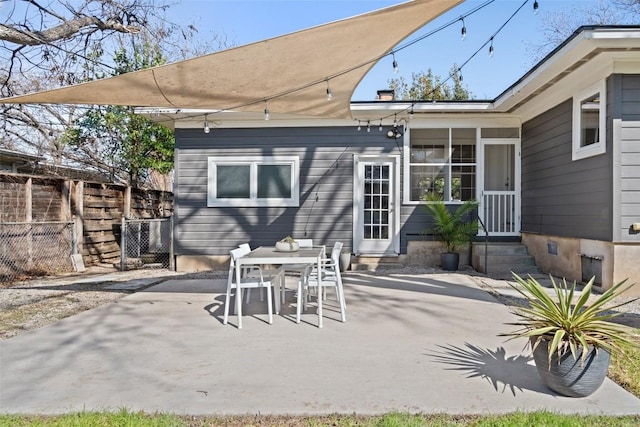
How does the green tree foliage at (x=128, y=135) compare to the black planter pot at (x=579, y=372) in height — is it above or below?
above

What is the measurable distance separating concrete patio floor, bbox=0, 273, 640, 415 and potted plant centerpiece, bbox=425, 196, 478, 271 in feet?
9.17

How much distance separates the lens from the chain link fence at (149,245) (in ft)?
29.1

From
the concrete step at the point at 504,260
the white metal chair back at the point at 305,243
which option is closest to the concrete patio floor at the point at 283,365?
the white metal chair back at the point at 305,243

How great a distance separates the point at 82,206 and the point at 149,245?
1.43 meters

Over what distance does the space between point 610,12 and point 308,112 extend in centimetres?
1616

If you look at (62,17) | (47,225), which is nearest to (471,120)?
(62,17)

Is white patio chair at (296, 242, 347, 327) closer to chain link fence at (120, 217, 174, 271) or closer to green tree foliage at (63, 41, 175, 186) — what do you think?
chain link fence at (120, 217, 174, 271)

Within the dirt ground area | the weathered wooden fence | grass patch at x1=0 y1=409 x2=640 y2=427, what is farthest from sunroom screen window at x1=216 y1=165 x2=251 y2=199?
grass patch at x1=0 y1=409 x2=640 y2=427

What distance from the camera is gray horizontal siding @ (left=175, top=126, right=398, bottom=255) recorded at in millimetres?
8406

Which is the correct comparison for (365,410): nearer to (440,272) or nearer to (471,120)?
(440,272)

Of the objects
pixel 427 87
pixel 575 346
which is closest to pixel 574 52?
pixel 575 346

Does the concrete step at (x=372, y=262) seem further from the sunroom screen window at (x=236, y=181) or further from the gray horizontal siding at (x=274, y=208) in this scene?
the sunroom screen window at (x=236, y=181)

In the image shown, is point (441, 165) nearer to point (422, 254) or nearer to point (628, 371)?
point (422, 254)

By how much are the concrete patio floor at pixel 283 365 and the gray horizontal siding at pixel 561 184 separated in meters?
2.17
